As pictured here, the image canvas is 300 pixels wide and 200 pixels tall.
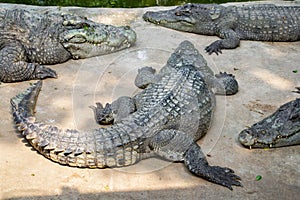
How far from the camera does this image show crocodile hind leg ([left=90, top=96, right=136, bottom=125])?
15.5 ft

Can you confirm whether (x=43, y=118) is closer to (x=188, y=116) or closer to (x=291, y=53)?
(x=188, y=116)

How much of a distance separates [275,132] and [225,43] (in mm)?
2650

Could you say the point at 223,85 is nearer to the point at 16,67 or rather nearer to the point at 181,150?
the point at 181,150

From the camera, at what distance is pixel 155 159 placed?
4242 mm

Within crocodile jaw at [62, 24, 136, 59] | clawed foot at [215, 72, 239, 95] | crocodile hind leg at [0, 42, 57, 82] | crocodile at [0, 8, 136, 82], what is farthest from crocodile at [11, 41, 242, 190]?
crocodile jaw at [62, 24, 136, 59]

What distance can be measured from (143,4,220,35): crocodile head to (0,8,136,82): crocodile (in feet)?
4.39

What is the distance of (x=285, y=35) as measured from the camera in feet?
23.4

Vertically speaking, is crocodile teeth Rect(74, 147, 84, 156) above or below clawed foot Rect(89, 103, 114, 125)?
above

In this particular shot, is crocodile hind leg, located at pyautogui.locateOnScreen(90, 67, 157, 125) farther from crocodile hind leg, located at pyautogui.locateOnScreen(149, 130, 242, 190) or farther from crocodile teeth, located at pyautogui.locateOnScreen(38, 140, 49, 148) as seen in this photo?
crocodile teeth, located at pyautogui.locateOnScreen(38, 140, 49, 148)

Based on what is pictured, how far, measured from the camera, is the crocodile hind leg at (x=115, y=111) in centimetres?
472

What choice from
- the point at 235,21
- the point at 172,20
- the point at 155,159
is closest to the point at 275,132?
the point at 155,159

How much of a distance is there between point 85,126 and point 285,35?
4036mm

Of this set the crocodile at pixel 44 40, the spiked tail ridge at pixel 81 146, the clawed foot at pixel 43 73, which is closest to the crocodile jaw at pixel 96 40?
the crocodile at pixel 44 40

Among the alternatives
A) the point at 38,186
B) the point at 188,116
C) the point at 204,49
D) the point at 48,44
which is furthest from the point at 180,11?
the point at 38,186
